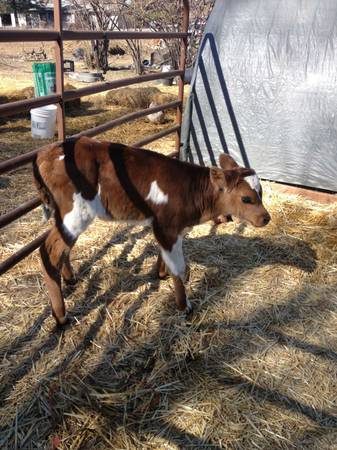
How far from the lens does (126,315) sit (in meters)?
3.37

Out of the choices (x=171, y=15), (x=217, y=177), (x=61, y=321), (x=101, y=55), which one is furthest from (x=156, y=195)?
(x=101, y=55)

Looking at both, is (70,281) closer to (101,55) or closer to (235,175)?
(235,175)

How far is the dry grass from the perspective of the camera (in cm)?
249

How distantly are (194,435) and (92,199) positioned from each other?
1.69m

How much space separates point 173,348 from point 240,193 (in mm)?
1272

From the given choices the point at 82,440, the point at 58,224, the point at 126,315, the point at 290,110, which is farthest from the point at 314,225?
the point at 82,440

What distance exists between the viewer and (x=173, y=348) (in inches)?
121

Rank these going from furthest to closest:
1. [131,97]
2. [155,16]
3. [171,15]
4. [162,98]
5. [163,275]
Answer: [155,16] < [171,15] < [131,97] < [162,98] < [163,275]

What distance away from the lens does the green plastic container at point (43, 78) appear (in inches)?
384

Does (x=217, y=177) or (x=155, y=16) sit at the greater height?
(x=155, y=16)

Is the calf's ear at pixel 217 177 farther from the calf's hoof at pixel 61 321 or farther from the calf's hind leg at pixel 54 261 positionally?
the calf's hoof at pixel 61 321

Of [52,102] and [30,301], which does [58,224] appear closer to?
[30,301]

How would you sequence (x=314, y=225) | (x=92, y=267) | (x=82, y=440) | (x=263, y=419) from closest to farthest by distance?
(x=82, y=440)
(x=263, y=419)
(x=92, y=267)
(x=314, y=225)

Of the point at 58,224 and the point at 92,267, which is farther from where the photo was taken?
the point at 92,267
